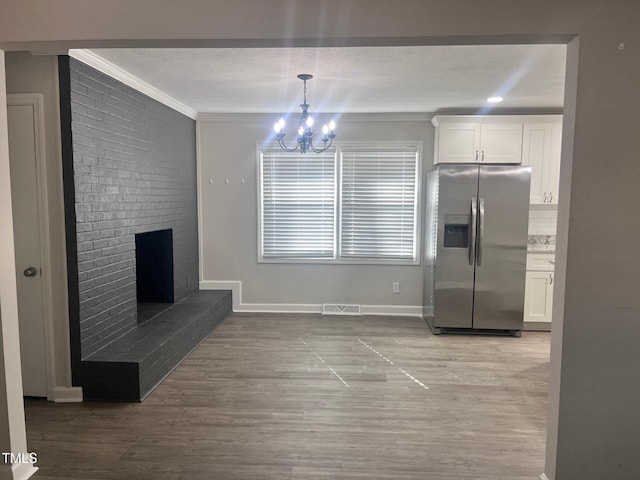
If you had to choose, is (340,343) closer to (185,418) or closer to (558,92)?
(185,418)

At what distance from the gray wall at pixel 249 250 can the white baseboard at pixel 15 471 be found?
347cm

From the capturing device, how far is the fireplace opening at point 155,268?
478cm

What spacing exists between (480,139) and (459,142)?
0.23 meters

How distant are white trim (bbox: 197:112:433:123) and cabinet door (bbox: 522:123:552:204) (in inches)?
45.0

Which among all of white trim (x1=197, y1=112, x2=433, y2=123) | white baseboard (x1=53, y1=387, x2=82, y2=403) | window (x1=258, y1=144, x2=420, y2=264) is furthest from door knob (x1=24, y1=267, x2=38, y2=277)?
white trim (x1=197, y1=112, x2=433, y2=123)

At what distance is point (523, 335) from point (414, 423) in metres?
2.59

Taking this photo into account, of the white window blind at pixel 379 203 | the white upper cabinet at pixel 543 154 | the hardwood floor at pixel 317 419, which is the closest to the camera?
the hardwood floor at pixel 317 419

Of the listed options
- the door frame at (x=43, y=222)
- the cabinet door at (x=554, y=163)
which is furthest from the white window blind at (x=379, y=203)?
the door frame at (x=43, y=222)

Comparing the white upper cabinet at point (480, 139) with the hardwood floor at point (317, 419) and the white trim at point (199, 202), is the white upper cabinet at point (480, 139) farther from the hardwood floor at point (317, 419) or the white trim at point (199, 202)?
the white trim at point (199, 202)

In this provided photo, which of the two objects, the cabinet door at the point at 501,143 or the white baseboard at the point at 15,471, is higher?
the cabinet door at the point at 501,143

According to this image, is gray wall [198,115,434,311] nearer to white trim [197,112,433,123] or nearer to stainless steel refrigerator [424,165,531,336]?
white trim [197,112,433,123]

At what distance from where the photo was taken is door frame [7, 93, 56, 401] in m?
2.96

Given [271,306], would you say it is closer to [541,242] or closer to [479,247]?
[479,247]

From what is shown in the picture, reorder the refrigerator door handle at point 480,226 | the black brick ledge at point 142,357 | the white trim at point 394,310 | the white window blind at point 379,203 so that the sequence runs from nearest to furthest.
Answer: the black brick ledge at point 142,357 < the refrigerator door handle at point 480,226 < the white window blind at point 379,203 < the white trim at point 394,310
